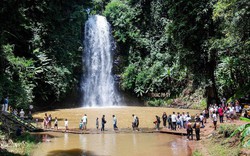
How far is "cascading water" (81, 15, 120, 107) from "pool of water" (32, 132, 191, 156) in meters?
21.7

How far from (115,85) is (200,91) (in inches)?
509

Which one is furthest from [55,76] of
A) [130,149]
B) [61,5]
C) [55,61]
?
[130,149]

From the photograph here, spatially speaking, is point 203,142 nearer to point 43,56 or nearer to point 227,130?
point 227,130

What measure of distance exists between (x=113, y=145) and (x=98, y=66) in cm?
2748

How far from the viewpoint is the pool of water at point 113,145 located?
12.7 m

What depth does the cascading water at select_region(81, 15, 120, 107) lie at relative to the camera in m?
39.5

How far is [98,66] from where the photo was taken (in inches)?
1624

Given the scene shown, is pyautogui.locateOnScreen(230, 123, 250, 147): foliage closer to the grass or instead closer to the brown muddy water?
the grass

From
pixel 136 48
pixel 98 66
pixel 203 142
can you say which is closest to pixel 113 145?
pixel 203 142

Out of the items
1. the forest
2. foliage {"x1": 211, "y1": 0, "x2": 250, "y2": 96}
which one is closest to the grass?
foliage {"x1": 211, "y1": 0, "x2": 250, "y2": 96}

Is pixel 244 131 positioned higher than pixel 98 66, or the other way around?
pixel 98 66

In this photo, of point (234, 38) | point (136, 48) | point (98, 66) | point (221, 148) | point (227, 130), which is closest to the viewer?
point (221, 148)

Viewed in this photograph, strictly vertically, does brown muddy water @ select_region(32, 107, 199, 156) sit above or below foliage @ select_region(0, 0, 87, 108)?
below

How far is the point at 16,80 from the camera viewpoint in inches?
996
